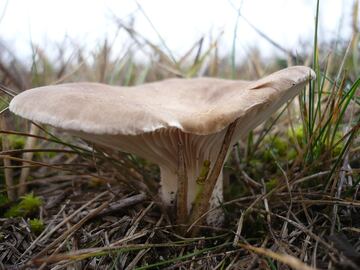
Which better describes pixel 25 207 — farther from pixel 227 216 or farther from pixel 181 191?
pixel 227 216

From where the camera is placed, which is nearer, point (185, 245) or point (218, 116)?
point (218, 116)

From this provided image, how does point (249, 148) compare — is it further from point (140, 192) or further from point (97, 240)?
point (97, 240)

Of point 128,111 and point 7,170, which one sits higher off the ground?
point 128,111

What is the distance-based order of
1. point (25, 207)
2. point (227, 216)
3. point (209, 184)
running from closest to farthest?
point (209, 184)
point (227, 216)
point (25, 207)

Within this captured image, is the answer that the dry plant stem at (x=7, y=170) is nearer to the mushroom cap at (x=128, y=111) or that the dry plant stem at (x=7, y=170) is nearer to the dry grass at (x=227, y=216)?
the dry grass at (x=227, y=216)

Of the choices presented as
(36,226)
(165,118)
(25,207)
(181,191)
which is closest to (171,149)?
(181,191)

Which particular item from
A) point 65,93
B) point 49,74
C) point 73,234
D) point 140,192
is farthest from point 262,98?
point 49,74
